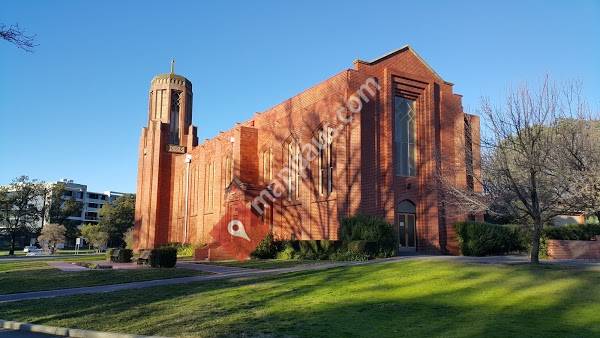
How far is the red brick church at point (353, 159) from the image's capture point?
27.6 metres

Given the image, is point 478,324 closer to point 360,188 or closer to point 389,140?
point 360,188

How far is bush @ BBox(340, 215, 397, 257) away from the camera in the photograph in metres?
24.1

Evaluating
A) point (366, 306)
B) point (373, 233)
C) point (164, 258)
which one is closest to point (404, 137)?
point (373, 233)

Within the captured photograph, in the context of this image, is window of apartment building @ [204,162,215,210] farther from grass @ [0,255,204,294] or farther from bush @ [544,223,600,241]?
bush @ [544,223,600,241]

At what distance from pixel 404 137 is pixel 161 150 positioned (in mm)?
31413

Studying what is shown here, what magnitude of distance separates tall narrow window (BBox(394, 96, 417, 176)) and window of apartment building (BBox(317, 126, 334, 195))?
13.0 ft

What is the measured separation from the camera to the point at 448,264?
16094 mm

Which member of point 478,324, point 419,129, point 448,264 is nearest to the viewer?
point 478,324

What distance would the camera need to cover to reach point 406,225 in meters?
29.3

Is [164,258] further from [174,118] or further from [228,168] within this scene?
[174,118]

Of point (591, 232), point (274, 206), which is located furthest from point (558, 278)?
point (274, 206)

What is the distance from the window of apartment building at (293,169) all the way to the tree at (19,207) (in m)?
62.2

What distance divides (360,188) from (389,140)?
3648 millimetres

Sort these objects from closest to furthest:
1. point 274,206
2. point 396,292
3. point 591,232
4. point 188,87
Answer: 1. point 396,292
2. point 591,232
3. point 274,206
4. point 188,87
